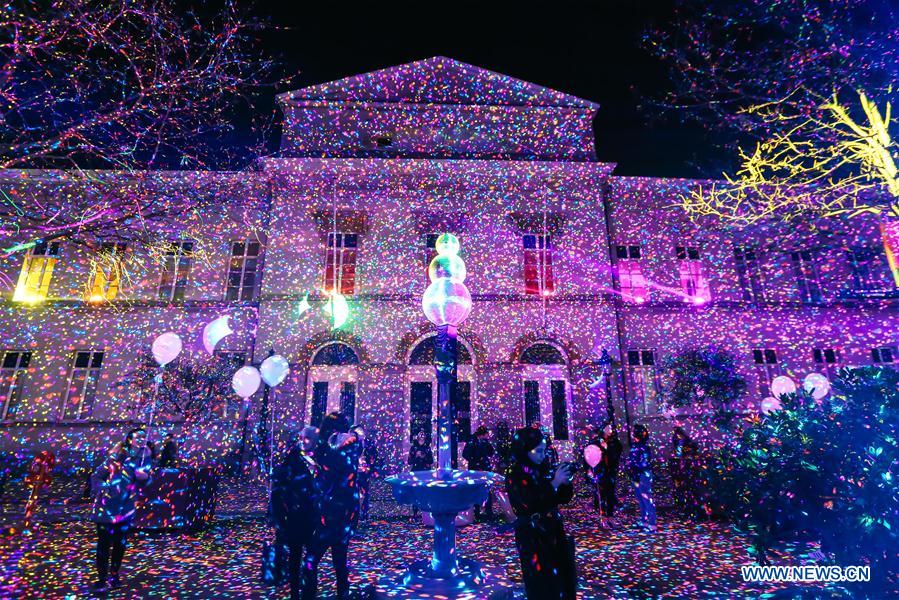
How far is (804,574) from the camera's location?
16.4ft

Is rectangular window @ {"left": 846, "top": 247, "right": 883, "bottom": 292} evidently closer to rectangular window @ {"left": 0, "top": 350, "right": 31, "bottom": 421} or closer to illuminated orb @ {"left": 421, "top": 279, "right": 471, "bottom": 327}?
illuminated orb @ {"left": 421, "top": 279, "right": 471, "bottom": 327}

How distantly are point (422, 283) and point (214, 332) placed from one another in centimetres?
690

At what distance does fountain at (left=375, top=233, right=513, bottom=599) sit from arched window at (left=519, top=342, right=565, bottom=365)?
8884 mm

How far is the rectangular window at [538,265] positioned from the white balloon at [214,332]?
10.1 m

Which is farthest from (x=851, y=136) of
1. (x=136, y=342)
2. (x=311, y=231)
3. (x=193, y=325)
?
(x=136, y=342)

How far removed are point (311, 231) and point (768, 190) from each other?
16991 mm

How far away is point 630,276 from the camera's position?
1530 centimetres

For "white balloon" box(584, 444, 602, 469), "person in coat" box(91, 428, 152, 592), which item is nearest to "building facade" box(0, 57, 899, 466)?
"white balloon" box(584, 444, 602, 469)

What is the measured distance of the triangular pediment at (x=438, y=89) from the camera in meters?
15.3

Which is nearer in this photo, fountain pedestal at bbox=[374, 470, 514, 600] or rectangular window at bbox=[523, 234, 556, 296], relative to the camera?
fountain pedestal at bbox=[374, 470, 514, 600]

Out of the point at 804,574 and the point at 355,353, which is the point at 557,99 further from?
the point at 804,574

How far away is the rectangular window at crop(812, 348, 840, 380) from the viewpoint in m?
14.8

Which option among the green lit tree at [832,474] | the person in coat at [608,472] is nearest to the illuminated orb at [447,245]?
the green lit tree at [832,474]

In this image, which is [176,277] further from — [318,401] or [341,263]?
[318,401]
